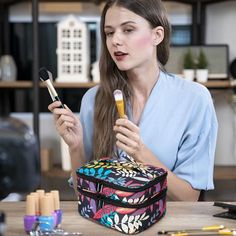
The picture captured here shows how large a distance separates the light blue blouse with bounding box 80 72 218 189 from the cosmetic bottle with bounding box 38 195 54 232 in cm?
56

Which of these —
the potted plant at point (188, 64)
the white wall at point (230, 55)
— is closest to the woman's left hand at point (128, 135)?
the potted plant at point (188, 64)

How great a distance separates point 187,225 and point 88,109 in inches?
25.1

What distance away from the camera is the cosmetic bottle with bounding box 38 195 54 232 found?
88 centimetres

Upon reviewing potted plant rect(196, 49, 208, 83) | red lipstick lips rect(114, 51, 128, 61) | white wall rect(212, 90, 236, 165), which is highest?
red lipstick lips rect(114, 51, 128, 61)

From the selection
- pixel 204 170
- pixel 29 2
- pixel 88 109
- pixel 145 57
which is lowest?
pixel 204 170

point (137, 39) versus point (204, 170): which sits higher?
point (137, 39)

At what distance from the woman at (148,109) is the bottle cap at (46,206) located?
0.41 m

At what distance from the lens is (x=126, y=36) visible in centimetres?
135

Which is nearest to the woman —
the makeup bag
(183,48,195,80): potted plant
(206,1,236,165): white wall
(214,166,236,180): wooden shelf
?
the makeup bag

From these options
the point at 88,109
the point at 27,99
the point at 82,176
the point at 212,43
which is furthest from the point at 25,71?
the point at 82,176

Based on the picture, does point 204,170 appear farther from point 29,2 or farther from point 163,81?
point 29,2

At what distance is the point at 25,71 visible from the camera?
2.88 m

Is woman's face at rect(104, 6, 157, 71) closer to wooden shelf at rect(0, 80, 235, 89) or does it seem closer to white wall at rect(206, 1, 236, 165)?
wooden shelf at rect(0, 80, 235, 89)

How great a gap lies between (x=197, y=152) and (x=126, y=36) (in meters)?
0.38
